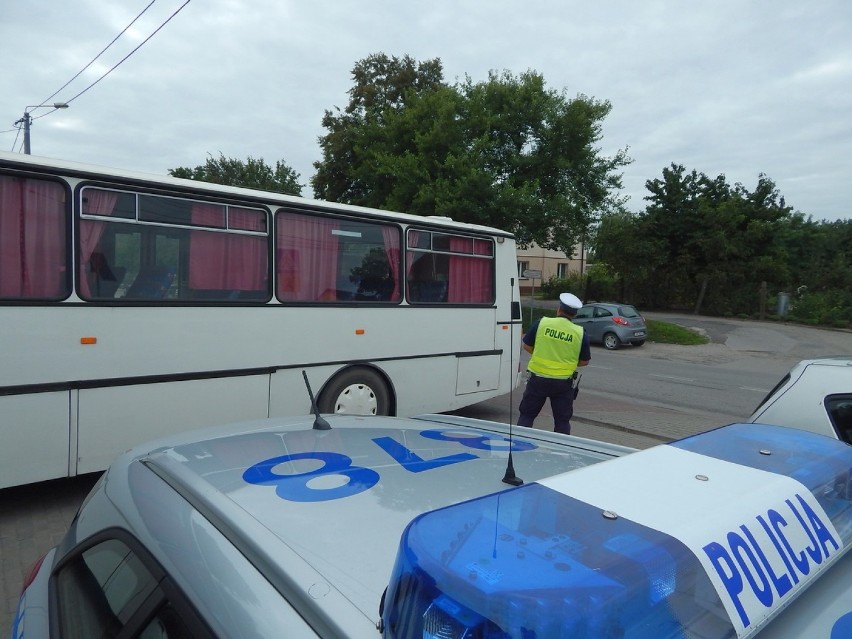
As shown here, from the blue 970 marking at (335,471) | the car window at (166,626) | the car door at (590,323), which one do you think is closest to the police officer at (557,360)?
the blue 970 marking at (335,471)

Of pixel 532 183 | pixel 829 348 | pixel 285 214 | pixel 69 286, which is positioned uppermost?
pixel 532 183

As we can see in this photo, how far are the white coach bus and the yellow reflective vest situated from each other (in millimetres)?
465

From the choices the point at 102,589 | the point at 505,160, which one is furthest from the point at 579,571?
the point at 505,160

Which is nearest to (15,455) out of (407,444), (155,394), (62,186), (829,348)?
(155,394)

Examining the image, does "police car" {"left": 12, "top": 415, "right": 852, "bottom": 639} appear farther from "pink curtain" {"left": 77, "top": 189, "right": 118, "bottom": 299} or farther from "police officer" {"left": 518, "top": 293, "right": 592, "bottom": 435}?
"police officer" {"left": 518, "top": 293, "right": 592, "bottom": 435}

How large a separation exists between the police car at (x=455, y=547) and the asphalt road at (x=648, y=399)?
101 centimetres

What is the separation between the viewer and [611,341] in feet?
66.8

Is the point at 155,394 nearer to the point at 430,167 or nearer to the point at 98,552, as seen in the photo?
the point at 98,552

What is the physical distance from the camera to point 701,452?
68.1 inches

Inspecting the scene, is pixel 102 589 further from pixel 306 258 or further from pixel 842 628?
pixel 306 258

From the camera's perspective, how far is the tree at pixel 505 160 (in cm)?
2133

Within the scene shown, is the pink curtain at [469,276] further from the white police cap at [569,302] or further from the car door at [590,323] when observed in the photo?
the car door at [590,323]

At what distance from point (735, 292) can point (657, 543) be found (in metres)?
33.7

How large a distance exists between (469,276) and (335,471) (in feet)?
20.5
